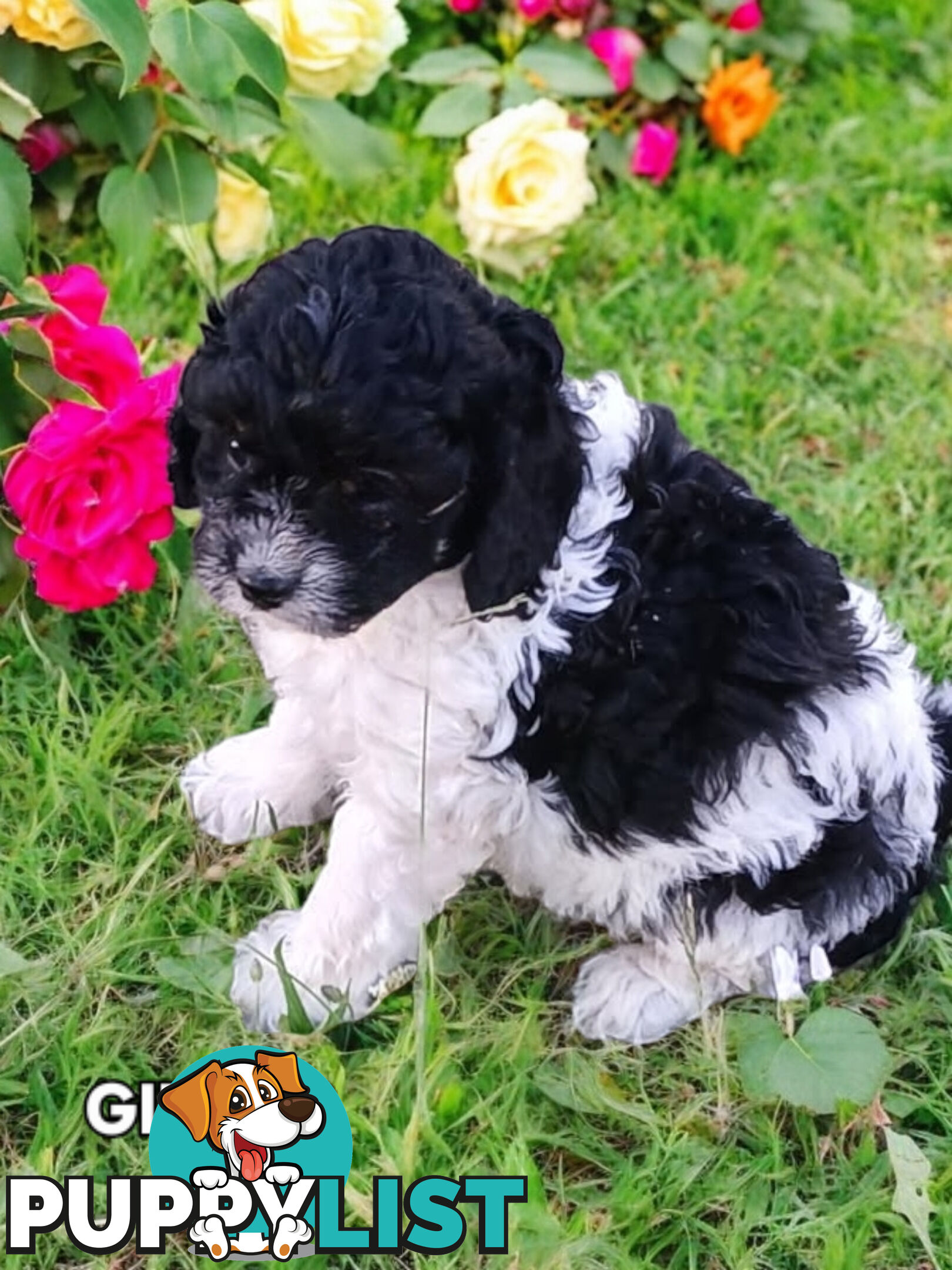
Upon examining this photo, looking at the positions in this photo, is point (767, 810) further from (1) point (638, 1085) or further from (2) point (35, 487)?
(2) point (35, 487)

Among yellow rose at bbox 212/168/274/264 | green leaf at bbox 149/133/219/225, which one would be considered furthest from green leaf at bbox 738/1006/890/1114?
yellow rose at bbox 212/168/274/264

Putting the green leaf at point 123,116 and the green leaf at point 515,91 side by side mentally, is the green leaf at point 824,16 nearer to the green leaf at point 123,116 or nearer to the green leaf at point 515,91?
the green leaf at point 515,91

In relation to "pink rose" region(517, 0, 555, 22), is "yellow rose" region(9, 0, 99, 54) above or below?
above

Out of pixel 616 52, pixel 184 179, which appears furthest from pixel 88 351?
pixel 616 52

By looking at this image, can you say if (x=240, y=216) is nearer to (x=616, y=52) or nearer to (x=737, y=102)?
(x=616, y=52)

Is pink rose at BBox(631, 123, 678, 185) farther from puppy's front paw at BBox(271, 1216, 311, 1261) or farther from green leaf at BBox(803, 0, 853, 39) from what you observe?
puppy's front paw at BBox(271, 1216, 311, 1261)

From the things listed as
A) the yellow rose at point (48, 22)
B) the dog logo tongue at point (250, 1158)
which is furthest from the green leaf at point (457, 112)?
the dog logo tongue at point (250, 1158)

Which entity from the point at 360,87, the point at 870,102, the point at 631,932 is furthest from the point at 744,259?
the point at 631,932
